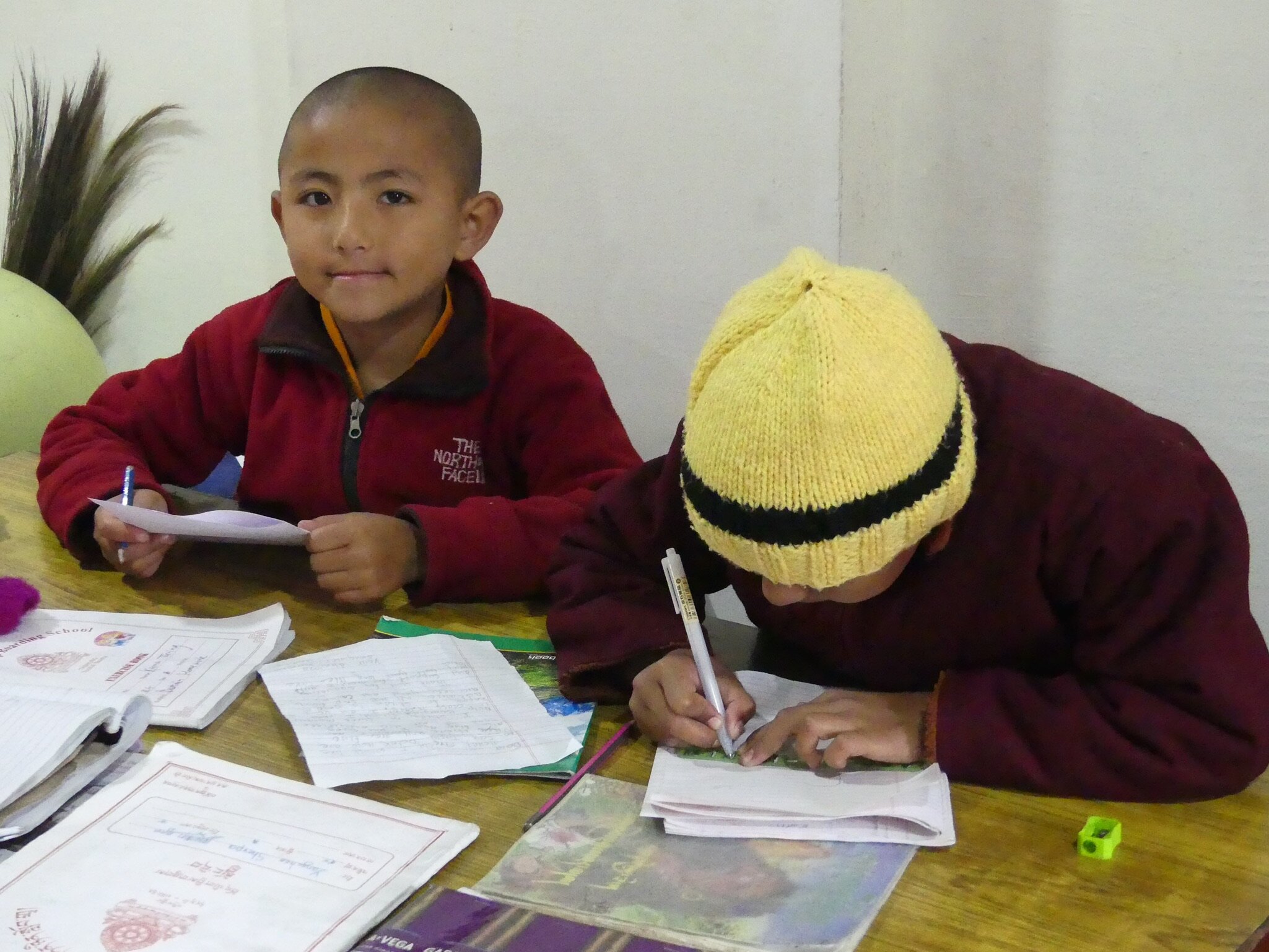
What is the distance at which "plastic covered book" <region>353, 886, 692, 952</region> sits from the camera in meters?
0.82

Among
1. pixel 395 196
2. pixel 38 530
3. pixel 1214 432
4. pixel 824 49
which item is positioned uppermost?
pixel 824 49

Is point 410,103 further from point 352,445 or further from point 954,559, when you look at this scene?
point 954,559

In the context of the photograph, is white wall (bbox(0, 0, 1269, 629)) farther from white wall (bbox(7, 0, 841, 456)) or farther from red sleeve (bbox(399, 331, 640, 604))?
red sleeve (bbox(399, 331, 640, 604))

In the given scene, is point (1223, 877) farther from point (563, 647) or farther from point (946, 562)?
point (563, 647)

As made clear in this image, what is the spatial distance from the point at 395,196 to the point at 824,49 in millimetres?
600

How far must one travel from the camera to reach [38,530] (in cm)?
169

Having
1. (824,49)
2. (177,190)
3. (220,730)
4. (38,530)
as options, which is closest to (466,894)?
(220,730)

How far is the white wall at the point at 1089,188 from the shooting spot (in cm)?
145

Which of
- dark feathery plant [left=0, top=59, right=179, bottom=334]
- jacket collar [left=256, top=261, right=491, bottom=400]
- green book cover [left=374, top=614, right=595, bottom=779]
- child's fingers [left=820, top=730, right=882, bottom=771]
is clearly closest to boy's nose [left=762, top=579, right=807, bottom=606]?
child's fingers [left=820, top=730, right=882, bottom=771]

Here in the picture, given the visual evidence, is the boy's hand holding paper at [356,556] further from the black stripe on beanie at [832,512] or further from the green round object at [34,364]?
the green round object at [34,364]

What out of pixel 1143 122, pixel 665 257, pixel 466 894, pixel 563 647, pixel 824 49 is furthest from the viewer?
pixel 665 257

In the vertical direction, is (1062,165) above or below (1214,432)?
above

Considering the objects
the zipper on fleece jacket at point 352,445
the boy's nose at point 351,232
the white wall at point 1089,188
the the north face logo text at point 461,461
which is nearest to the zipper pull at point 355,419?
the zipper on fleece jacket at point 352,445

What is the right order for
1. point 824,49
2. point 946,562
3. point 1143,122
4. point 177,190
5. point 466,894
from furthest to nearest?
point 177,190 < point 824,49 < point 1143,122 < point 946,562 < point 466,894
